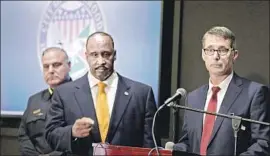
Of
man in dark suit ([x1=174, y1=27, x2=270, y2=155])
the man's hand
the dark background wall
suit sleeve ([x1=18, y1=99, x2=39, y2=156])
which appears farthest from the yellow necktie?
the dark background wall

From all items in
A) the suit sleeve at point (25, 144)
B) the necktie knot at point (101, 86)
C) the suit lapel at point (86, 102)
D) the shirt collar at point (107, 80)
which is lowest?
the suit sleeve at point (25, 144)

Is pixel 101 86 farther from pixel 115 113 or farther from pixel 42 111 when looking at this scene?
pixel 42 111

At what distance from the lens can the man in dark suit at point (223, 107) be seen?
2633mm

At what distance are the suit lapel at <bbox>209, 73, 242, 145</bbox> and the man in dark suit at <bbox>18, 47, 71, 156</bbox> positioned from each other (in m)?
1.23

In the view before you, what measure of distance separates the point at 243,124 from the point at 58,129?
1.00 meters

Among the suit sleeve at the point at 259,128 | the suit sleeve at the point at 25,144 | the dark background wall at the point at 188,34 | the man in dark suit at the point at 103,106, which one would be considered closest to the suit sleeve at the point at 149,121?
the man in dark suit at the point at 103,106

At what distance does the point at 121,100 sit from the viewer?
2963 mm

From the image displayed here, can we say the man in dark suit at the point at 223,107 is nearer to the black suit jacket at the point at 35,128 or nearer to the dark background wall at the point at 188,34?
the black suit jacket at the point at 35,128

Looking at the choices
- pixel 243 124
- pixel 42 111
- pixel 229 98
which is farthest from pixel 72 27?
pixel 243 124

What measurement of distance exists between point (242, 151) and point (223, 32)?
0.62m

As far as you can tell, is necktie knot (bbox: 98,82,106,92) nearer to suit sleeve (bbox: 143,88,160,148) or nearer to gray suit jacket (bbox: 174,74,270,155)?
suit sleeve (bbox: 143,88,160,148)

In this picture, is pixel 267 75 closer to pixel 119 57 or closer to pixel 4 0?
pixel 119 57

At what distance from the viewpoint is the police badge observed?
14.2 feet

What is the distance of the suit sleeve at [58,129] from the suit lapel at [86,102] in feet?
0.38
